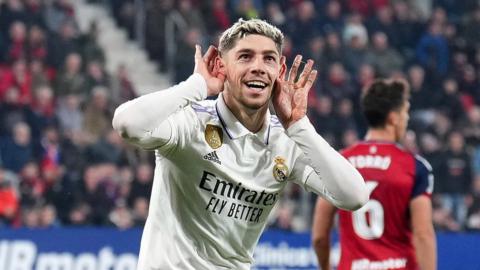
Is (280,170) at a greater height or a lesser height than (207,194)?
greater

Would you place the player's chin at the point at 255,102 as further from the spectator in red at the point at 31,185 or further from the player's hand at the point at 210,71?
the spectator in red at the point at 31,185

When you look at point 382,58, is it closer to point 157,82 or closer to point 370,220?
point 157,82

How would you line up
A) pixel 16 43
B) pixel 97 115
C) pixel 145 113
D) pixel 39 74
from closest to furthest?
pixel 145 113 → pixel 97 115 → pixel 39 74 → pixel 16 43

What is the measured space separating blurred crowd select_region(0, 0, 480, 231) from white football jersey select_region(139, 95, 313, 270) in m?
8.24

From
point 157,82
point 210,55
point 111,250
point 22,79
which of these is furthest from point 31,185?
point 210,55

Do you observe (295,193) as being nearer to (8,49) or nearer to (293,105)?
(8,49)

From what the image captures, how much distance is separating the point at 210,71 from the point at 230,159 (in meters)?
0.41

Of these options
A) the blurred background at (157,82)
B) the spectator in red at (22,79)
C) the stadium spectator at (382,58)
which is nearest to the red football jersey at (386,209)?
the blurred background at (157,82)

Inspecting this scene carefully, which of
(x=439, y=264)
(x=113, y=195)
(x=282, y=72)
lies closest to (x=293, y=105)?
(x=282, y=72)

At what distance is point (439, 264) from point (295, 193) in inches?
149

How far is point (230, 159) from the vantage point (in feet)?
16.0

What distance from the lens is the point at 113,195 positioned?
1366 cm

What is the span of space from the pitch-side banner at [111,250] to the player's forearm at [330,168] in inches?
Result: 226

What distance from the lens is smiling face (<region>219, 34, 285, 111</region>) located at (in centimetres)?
480
